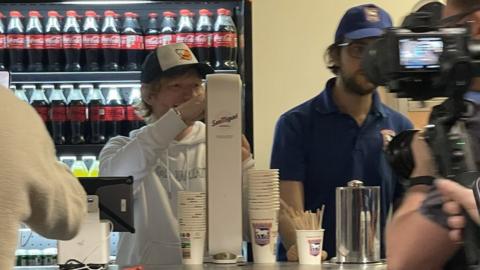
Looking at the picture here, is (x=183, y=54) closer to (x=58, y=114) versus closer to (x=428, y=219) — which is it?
(x=58, y=114)

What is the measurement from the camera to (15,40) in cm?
353

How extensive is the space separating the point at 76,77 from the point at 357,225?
1.79 meters

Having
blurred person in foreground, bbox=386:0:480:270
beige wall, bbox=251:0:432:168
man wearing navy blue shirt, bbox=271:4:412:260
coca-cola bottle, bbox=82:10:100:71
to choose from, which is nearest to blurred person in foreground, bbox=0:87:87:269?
blurred person in foreground, bbox=386:0:480:270

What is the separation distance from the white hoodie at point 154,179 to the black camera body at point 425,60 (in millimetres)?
1182

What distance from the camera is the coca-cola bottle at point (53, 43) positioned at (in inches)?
139

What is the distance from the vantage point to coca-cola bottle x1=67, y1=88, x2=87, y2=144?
3.48 meters

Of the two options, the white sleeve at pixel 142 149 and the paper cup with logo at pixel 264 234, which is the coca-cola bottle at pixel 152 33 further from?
the paper cup with logo at pixel 264 234

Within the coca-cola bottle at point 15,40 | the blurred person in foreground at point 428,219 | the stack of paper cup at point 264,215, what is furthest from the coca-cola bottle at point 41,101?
the blurred person in foreground at point 428,219

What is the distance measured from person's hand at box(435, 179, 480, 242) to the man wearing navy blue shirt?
1.36 m

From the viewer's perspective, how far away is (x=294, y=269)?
6.68 ft

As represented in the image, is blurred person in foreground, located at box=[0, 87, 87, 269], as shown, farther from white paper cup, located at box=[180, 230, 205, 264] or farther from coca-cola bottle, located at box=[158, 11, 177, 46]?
coca-cola bottle, located at box=[158, 11, 177, 46]

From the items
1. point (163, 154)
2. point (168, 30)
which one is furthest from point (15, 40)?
point (163, 154)

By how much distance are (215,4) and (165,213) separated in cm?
123

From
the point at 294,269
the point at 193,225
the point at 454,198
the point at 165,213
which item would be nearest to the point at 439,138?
the point at 454,198
